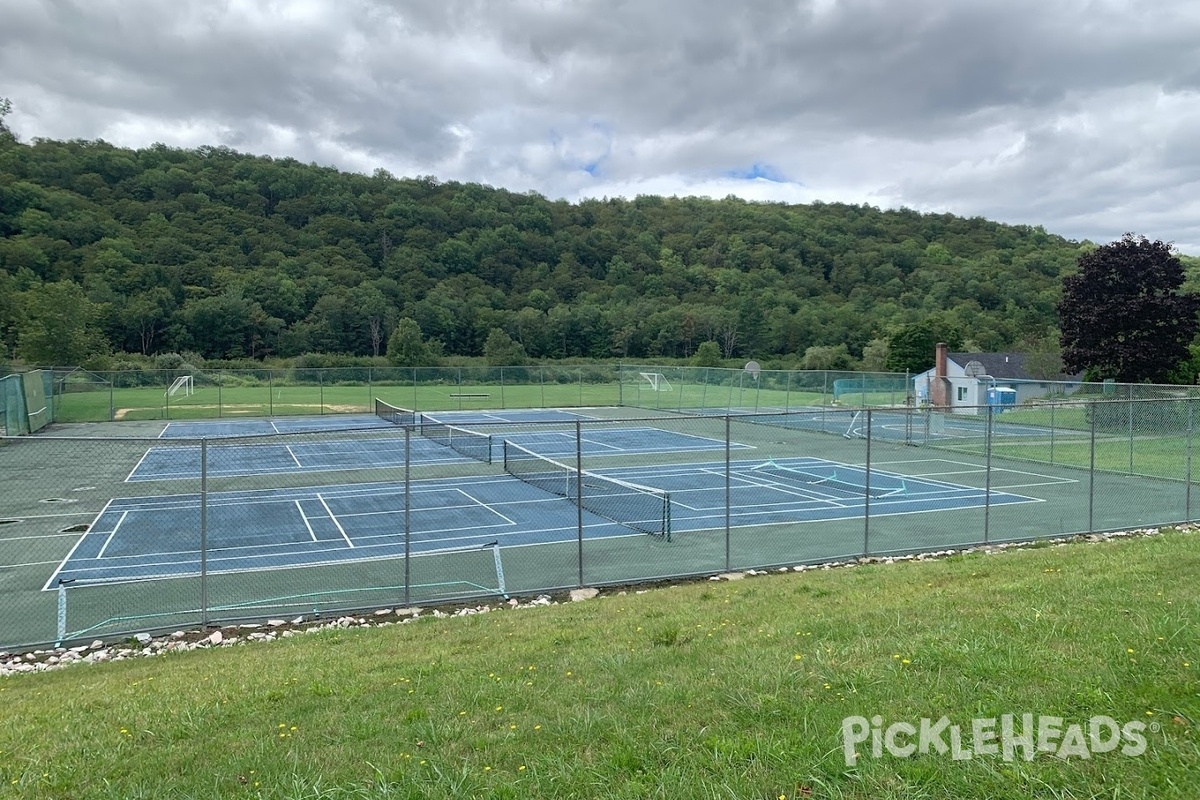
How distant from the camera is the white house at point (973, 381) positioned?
4275 centimetres

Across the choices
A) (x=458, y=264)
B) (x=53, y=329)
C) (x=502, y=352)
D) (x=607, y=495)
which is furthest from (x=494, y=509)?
(x=458, y=264)

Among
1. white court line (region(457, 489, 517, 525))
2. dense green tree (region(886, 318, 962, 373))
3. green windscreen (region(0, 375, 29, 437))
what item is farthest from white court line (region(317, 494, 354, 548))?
dense green tree (region(886, 318, 962, 373))

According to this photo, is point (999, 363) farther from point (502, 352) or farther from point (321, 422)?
point (502, 352)

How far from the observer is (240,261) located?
106000mm

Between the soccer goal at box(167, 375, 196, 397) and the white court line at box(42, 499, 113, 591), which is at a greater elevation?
the soccer goal at box(167, 375, 196, 397)

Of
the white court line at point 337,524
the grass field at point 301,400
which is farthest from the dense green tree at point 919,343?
the white court line at point 337,524

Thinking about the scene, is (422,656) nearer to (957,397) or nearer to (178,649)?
(178,649)

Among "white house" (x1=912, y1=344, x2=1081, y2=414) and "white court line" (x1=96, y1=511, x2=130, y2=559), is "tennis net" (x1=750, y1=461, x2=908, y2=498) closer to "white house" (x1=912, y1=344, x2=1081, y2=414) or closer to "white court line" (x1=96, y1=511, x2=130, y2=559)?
"white court line" (x1=96, y1=511, x2=130, y2=559)

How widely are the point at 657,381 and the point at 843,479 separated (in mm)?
27220

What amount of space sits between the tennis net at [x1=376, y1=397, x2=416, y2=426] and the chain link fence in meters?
3.28

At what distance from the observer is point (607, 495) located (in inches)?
782

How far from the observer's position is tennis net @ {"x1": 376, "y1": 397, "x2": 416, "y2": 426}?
36.1 m

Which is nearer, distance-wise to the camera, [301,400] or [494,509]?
[494,509]

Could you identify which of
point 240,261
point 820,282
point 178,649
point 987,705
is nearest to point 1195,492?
point 987,705
